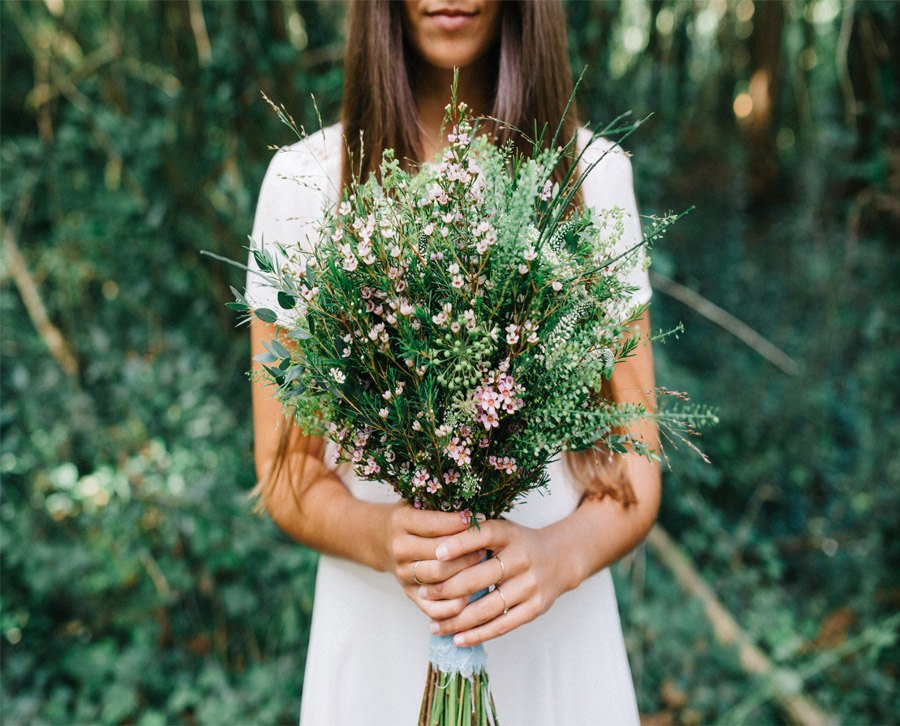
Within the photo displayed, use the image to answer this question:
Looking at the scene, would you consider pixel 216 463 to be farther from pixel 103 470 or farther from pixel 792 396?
pixel 792 396

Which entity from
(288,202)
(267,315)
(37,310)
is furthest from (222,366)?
(267,315)

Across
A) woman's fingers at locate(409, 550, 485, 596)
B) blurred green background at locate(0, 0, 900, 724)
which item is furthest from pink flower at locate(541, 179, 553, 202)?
blurred green background at locate(0, 0, 900, 724)

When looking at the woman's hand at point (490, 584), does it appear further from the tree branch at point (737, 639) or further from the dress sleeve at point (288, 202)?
the tree branch at point (737, 639)

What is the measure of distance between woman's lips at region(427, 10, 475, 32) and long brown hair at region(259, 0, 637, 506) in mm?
72

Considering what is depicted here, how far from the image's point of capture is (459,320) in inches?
30.0

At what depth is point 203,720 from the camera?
2.33 metres

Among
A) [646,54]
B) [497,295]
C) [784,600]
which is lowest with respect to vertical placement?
[784,600]

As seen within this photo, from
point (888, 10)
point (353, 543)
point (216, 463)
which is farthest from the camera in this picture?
point (216, 463)

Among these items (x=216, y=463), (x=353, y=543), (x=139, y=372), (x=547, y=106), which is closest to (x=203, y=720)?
(x=216, y=463)

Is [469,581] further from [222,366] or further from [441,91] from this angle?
[222,366]

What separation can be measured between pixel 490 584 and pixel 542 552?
0.32 feet

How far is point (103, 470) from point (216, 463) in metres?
0.38

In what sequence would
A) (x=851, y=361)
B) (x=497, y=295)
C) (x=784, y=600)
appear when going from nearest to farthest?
1. (x=497, y=295)
2. (x=784, y=600)
3. (x=851, y=361)

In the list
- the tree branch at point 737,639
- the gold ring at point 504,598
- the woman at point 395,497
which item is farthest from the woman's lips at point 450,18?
the tree branch at point 737,639
